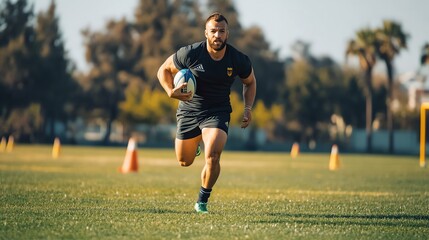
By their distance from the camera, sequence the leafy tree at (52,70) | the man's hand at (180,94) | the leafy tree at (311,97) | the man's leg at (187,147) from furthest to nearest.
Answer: the leafy tree at (311,97), the leafy tree at (52,70), the man's leg at (187,147), the man's hand at (180,94)

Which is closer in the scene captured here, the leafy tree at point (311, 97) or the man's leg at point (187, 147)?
the man's leg at point (187, 147)

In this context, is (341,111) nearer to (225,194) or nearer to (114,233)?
(225,194)

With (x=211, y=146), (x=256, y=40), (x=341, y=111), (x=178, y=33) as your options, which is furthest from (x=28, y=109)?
(x=211, y=146)

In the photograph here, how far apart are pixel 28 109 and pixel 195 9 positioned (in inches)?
894

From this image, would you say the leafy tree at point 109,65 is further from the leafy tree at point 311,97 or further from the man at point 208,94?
the man at point 208,94

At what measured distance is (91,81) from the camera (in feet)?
297

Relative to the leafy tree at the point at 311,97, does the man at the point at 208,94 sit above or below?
below

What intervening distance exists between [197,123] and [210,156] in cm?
57

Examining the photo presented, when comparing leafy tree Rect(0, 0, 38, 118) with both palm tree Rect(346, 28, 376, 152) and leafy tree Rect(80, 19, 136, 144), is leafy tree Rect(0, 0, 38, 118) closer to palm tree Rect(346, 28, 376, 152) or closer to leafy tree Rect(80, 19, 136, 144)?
leafy tree Rect(80, 19, 136, 144)

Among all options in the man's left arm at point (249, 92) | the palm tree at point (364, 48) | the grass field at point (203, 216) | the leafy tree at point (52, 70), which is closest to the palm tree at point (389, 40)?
the palm tree at point (364, 48)

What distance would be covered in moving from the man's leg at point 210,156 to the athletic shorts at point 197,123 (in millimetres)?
→ 100

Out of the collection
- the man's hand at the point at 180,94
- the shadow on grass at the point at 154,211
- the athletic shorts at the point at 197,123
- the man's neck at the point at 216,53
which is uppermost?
the man's neck at the point at 216,53

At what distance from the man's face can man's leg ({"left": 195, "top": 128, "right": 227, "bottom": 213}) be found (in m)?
1.12

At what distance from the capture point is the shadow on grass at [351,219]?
10.1 meters
